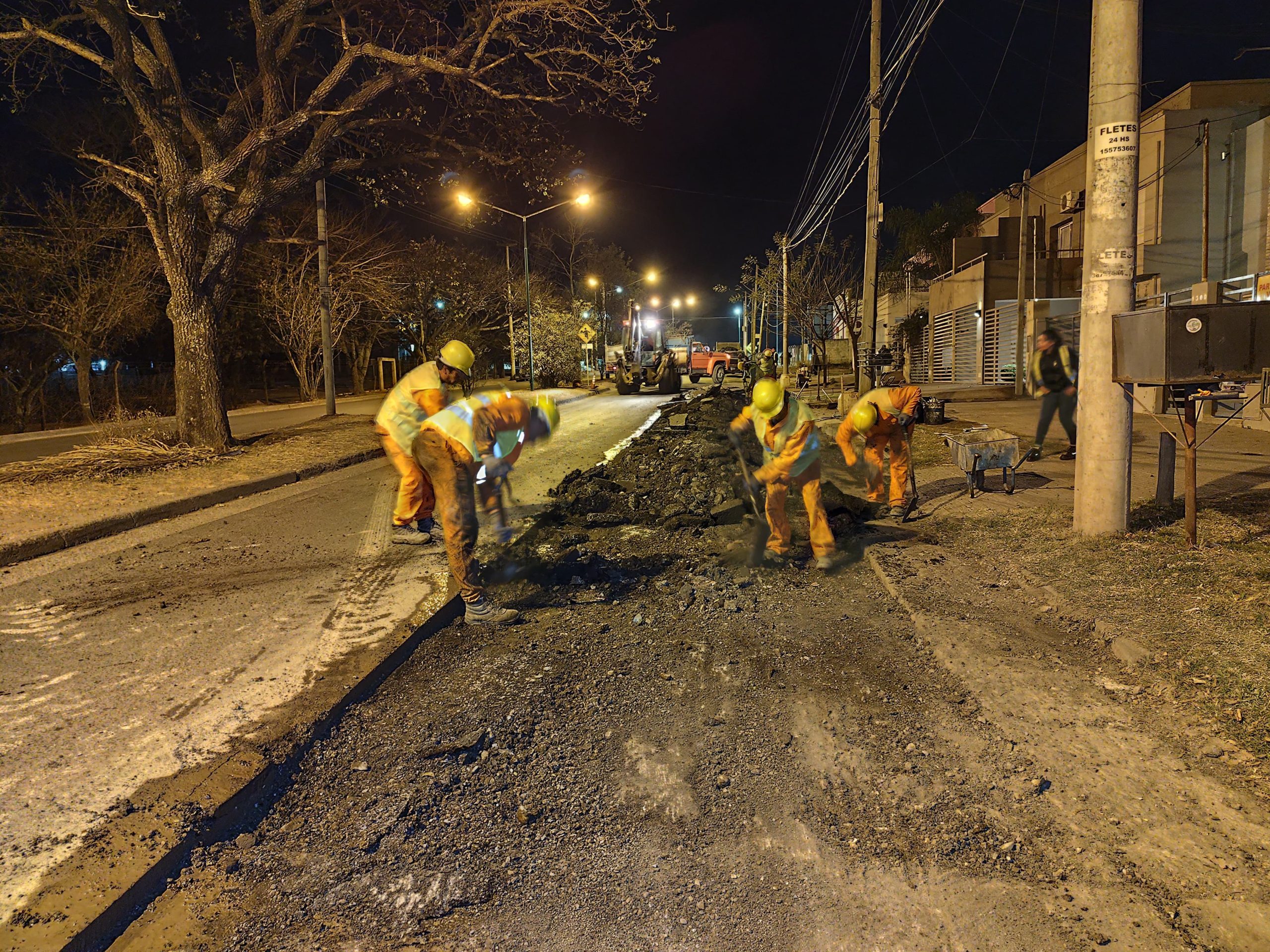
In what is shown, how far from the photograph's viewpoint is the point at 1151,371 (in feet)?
18.0

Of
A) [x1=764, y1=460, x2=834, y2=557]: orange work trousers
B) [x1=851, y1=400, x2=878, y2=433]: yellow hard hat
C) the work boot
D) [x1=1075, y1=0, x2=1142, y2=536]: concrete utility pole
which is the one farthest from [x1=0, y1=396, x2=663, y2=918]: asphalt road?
[x1=1075, y1=0, x2=1142, y2=536]: concrete utility pole

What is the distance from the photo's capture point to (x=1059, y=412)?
954 centimetres

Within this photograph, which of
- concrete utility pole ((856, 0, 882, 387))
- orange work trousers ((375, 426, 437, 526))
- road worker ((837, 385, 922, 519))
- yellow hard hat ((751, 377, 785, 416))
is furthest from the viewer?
concrete utility pole ((856, 0, 882, 387))

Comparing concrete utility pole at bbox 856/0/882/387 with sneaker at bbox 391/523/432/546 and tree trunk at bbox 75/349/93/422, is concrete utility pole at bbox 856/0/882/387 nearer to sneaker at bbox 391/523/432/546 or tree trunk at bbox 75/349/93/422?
sneaker at bbox 391/523/432/546

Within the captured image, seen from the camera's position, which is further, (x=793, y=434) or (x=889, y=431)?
(x=889, y=431)

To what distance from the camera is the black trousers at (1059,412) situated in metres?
9.35

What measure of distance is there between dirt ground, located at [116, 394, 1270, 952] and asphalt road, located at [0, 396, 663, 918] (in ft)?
1.68

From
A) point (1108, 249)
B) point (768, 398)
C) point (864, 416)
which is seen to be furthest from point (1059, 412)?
point (768, 398)

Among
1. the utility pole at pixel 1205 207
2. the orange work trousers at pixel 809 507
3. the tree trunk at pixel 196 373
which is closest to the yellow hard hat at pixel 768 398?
the orange work trousers at pixel 809 507

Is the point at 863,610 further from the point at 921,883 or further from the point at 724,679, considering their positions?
the point at 921,883

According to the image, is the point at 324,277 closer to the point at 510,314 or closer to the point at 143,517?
the point at 143,517

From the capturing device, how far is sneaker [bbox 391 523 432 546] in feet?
23.1

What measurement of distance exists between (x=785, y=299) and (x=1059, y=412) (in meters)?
25.4

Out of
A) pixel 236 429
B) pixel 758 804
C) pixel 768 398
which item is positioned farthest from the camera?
pixel 236 429
